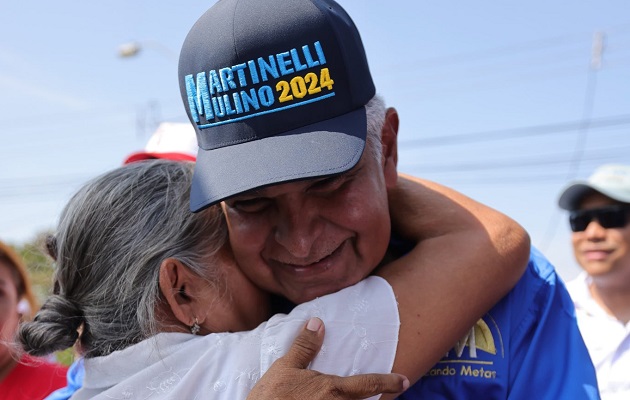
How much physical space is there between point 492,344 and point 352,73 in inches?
35.2

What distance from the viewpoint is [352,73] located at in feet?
5.62

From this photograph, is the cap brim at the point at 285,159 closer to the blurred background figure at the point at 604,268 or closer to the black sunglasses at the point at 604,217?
the blurred background figure at the point at 604,268

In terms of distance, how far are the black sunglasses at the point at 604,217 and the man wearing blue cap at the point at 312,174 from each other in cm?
276

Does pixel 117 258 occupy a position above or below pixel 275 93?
below

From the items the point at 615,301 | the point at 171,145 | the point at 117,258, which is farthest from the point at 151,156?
the point at 615,301

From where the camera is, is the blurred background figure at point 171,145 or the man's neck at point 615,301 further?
the man's neck at point 615,301

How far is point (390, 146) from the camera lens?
202 centimetres

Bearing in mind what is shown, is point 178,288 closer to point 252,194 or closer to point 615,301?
point 252,194

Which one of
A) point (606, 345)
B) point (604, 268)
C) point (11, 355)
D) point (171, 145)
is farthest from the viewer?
point (604, 268)

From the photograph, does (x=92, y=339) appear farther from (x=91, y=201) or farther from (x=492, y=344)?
(x=492, y=344)

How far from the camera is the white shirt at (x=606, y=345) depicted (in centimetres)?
371

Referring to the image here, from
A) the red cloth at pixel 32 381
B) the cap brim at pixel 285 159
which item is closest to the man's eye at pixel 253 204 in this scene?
the cap brim at pixel 285 159

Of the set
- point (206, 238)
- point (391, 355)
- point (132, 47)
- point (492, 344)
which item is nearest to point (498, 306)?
point (492, 344)

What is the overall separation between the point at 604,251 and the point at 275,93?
3.44m
